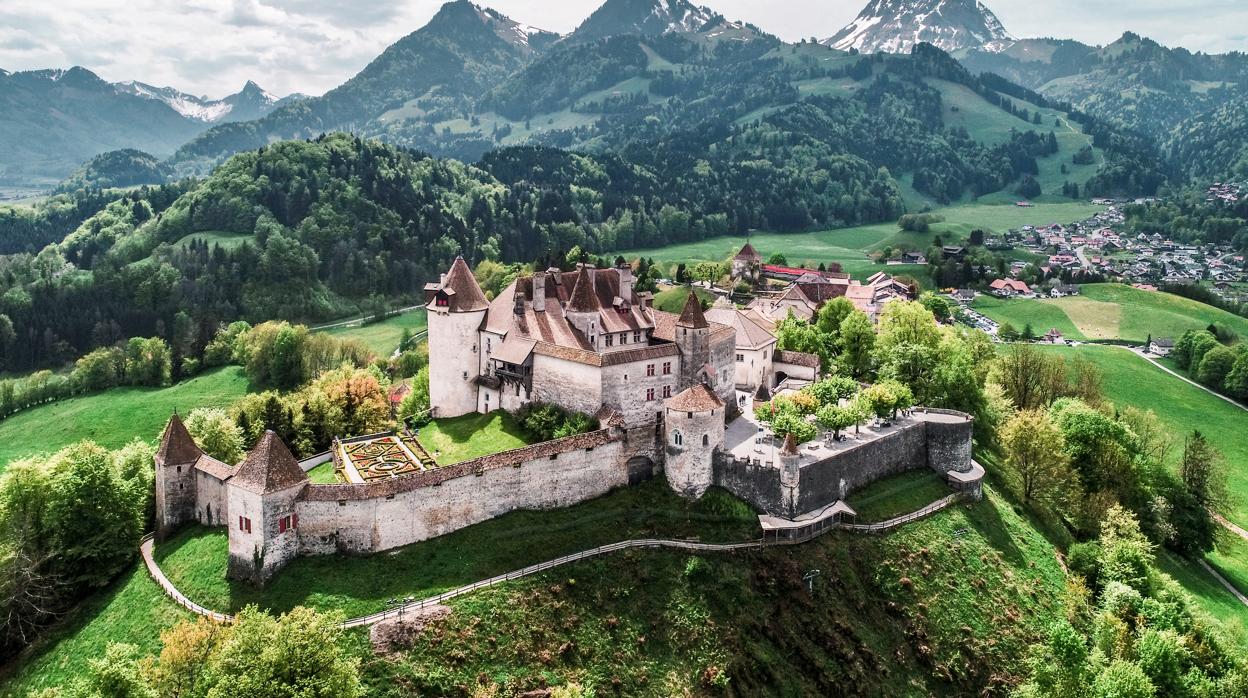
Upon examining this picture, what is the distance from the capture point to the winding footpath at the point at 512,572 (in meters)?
42.3

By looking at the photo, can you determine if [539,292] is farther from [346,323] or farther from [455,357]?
[346,323]

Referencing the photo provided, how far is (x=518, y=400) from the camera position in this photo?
61.2 meters

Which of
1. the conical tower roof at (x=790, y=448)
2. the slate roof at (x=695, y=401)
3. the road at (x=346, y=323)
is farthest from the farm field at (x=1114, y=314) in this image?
the road at (x=346, y=323)

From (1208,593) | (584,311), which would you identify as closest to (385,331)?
(584,311)

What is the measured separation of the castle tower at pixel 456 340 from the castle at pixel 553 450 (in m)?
0.11

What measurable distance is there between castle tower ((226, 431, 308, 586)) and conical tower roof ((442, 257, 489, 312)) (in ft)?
70.2

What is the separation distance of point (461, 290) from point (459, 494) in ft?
68.2

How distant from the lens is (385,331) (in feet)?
467

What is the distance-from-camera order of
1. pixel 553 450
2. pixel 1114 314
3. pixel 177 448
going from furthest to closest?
pixel 1114 314 < pixel 553 450 < pixel 177 448

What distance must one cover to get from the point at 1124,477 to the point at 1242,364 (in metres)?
63.4

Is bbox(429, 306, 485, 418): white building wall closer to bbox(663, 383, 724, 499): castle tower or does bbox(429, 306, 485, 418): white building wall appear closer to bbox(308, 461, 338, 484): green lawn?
bbox(308, 461, 338, 484): green lawn

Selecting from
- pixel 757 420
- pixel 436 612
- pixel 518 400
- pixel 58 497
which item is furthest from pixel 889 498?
pixel 58 497

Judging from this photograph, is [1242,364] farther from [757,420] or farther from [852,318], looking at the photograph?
[757,420]

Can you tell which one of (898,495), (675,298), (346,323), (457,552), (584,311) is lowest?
(346,323)
